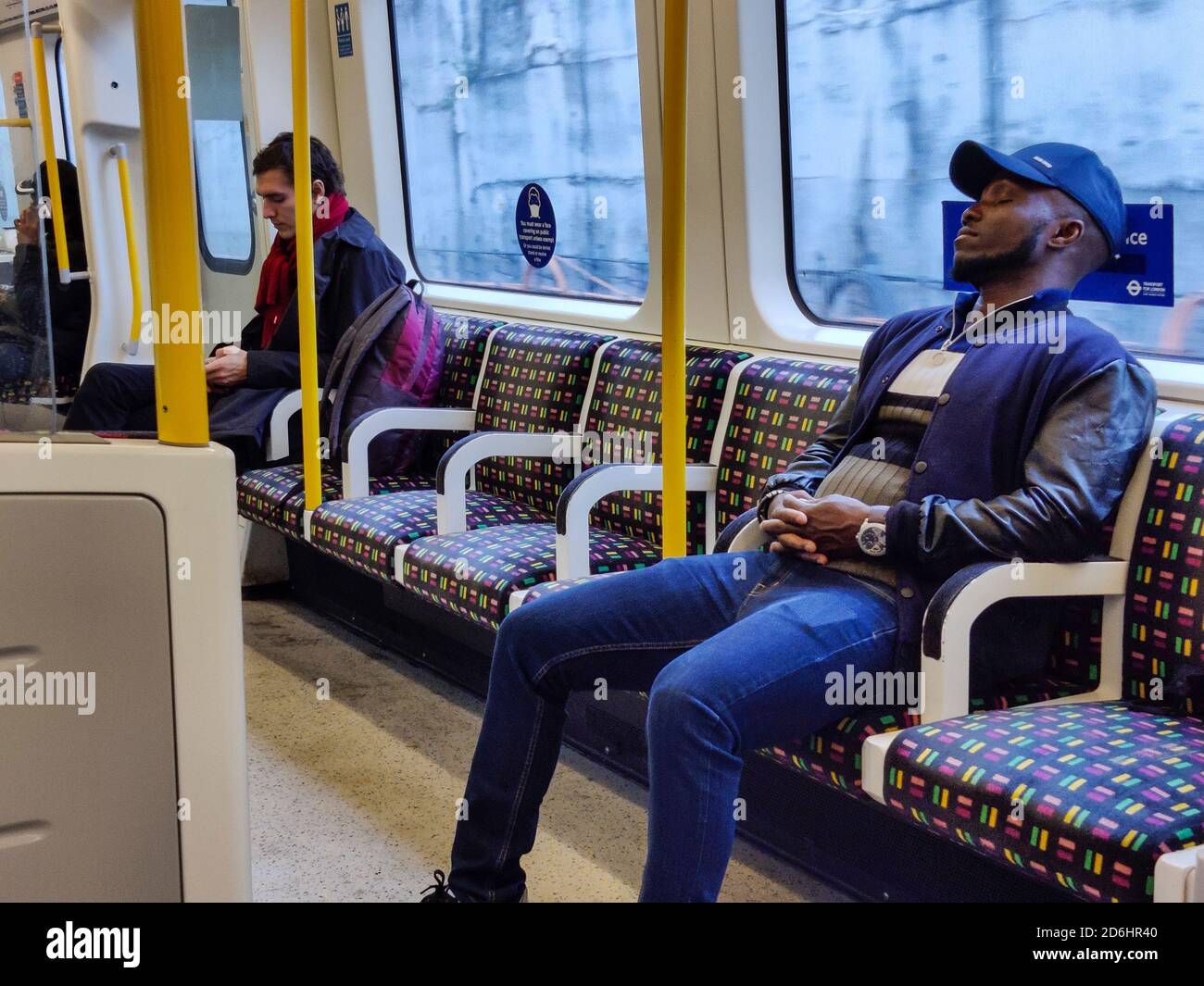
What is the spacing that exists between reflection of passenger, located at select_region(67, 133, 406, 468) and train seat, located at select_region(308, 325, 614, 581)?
1.85 feet

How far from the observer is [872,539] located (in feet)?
8.48

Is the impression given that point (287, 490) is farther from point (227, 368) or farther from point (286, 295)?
point (286, 295)

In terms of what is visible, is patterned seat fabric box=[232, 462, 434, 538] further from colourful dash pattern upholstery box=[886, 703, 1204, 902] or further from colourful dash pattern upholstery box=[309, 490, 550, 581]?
colourful dash pattern upholstery box=[886, 703, 1204, 902]

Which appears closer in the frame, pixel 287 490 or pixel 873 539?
pixel 873 539

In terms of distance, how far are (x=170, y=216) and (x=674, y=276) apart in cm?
149

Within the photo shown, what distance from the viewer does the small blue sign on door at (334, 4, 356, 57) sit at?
5816 mm

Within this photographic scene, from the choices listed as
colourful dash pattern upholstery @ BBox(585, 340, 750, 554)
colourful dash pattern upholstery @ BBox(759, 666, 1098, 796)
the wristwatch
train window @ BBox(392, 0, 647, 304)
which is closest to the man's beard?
the wristwatch

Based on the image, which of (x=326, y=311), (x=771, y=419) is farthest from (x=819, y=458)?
(x=326, y=311)

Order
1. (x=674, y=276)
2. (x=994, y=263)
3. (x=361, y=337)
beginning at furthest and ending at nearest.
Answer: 1. (x=361, y=337)
2. (x=674, y=276)
3. (x=994, y=263)

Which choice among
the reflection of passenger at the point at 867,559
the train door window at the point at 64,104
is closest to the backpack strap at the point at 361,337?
the reflection of passenger at the point at 867,559

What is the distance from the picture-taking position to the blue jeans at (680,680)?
229 centimetres

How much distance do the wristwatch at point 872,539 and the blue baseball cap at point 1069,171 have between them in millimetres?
698

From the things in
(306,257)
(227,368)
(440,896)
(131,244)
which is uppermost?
(131,244)

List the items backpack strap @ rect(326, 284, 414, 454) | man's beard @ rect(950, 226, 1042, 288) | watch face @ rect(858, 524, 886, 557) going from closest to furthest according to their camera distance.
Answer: watch face @ rect(858, 524, 886, 557) → man's beard @ rect(950, 226, 1042, 288) → backpack strap @ rect(326, 284, 414, 454)
